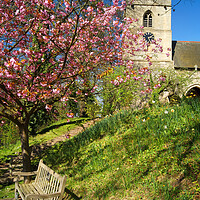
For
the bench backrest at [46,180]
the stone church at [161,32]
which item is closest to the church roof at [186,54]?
the stone church at [161,32]

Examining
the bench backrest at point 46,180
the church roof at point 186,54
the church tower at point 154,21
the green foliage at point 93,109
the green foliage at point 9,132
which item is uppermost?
the church tower at point 154,21

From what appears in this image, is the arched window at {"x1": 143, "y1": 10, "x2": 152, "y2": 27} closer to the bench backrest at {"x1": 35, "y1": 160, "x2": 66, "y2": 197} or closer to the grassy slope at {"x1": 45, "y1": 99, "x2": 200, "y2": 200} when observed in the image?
the grassy slope at {"x1": 45, "y1": 99, "x2": 200, "y2": 200}

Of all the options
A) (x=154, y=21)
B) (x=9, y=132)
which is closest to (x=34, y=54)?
(x=9, y=132)

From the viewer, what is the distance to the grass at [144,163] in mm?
3244

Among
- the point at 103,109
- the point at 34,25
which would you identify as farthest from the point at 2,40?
the point at 103,109

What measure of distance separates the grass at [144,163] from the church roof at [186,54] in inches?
752

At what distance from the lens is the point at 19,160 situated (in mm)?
8016

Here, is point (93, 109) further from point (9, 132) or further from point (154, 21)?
point (154, 21)

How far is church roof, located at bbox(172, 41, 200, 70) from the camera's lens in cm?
2294

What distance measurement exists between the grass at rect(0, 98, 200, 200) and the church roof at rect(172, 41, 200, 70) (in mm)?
19096

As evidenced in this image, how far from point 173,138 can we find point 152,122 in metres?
0.93

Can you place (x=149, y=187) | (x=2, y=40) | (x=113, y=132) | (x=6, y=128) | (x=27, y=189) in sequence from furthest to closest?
(x=6, y=128) < (x=113, y=132) < (x=2, y=40) < (x=27, y=189) < (x=149, y=187)

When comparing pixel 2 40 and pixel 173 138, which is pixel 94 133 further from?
pixel 2 40

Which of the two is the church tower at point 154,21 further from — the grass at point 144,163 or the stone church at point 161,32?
the grass at point 144,163
